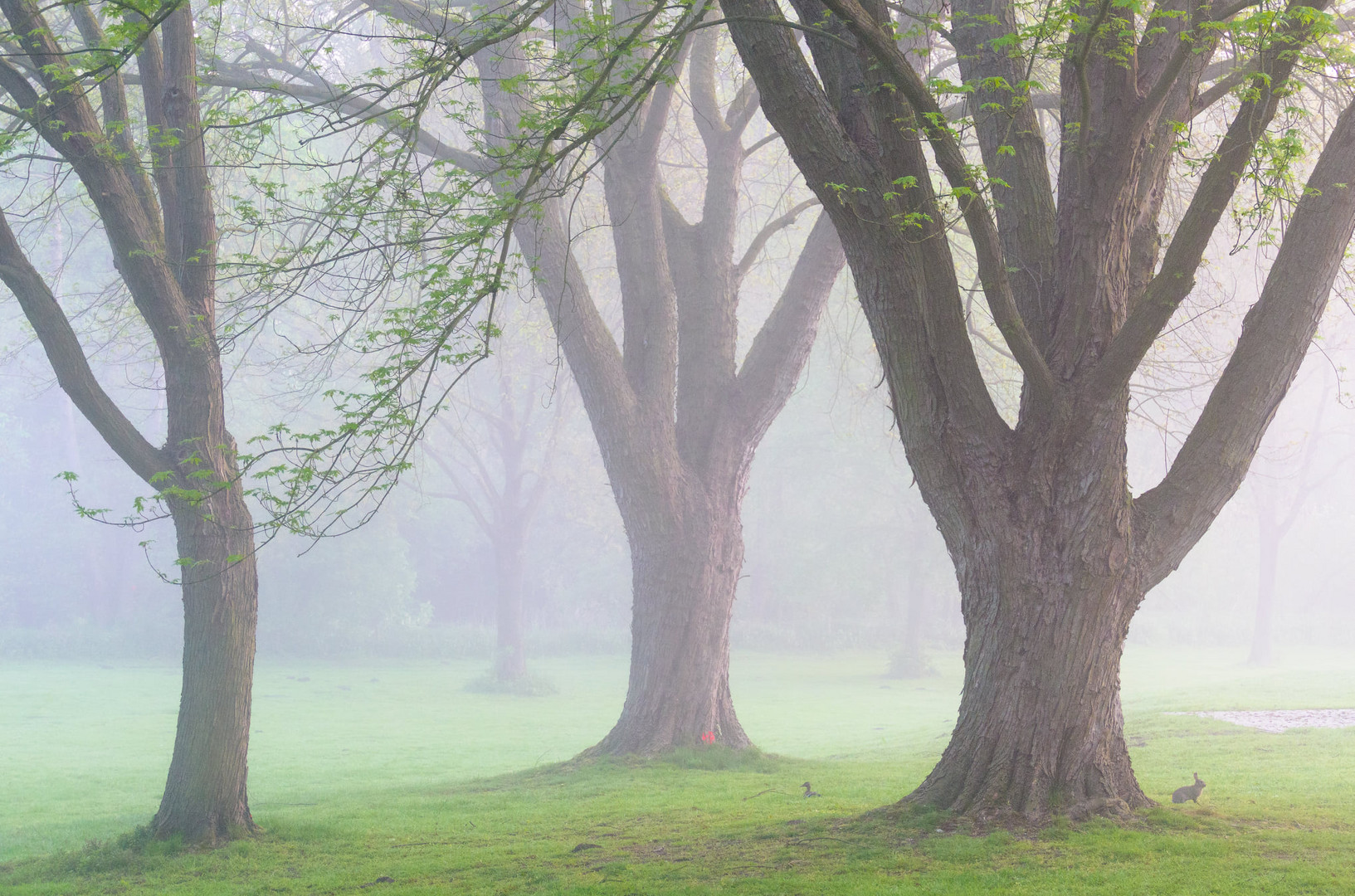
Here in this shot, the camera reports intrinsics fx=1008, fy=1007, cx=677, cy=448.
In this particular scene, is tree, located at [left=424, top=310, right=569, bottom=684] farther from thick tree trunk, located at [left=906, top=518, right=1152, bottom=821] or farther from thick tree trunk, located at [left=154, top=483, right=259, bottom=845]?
thick tree trunk, located at [left=906, top=518, right=1152, bottom=821]

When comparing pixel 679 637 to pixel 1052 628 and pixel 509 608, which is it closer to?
pixel 1052 628

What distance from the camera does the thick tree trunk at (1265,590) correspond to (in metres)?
31.9

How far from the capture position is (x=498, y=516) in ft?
99.5

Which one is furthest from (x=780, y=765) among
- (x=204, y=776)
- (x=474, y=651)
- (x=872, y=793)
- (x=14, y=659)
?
(x=14, y=659)

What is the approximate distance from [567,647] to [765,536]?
28.3 ft

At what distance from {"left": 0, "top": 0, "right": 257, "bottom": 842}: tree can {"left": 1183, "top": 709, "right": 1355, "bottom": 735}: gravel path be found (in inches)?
488

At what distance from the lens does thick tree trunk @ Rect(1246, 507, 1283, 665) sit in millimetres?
31938

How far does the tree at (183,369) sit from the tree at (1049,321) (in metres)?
4.69

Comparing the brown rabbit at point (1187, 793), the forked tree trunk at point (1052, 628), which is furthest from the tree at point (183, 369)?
the brown rabbit at point (1187, 793)

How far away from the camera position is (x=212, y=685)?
7613mm

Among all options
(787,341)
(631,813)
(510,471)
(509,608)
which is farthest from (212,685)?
(510,471)

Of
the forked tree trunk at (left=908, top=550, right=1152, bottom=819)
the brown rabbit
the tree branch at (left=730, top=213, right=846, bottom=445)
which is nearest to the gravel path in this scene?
the brown rabbit

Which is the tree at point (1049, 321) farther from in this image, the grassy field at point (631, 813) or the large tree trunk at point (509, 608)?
the large tree trunk at point (509, 608)

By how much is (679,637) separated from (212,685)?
5.26 metres
